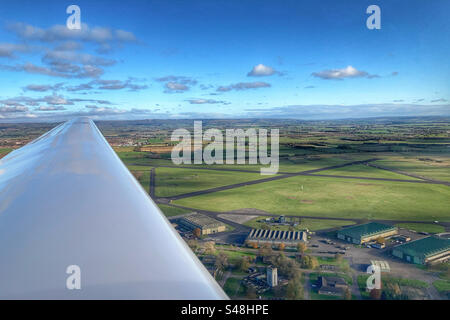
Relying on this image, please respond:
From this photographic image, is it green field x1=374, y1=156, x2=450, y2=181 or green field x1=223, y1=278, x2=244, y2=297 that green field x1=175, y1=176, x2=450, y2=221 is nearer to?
green field x1=374, y1=156, x2=450, y2=181

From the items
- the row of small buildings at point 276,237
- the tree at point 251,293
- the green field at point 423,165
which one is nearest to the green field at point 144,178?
the row of small buildings at point 276,237

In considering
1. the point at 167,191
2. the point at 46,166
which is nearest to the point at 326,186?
the point at 167,191

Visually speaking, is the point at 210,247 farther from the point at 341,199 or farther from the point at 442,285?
the point at 341,199

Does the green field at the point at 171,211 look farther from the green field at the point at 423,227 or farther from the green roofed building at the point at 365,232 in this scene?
the green field at the point at 423,227

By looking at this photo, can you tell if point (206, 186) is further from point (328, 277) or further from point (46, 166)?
point (46, 166)

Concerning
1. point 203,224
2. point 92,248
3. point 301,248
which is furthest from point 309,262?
point 92,248
